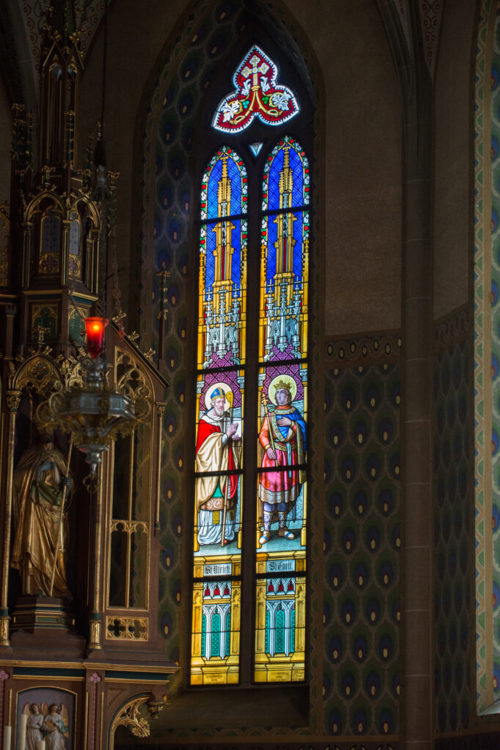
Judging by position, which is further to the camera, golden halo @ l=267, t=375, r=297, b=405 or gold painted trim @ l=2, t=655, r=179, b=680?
golden halo @ l=267, t=375, r=297, b=405

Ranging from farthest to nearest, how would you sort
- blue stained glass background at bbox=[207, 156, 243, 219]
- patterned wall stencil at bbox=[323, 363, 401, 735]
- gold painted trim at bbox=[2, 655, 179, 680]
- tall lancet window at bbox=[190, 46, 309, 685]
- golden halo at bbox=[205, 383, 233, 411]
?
blue stained glass background at bbox=[207, 156, 243, 219] → golden halo at bbox=[205, 383, 233, 411] → tall lancet window at bbox=[190, 46, 309, 685] → patterned wall stencil at bbox=[323, 363, 401, 735] → gold painted trim at bbox=[2, 655, 179, 680]

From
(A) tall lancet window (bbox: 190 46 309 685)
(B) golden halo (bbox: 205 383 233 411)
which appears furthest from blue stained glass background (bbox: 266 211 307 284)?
(B) golden halo (bbox: 205 383 233 411)

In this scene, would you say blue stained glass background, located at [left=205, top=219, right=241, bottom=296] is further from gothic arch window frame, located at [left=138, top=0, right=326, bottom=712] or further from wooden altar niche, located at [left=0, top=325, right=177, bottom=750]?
wooden altar niche, located at [left=0, top=325, right=177, bottom=750]

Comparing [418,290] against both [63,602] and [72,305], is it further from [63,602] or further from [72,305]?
[63,602]

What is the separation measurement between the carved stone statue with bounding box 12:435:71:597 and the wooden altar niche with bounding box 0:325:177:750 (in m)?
0.09

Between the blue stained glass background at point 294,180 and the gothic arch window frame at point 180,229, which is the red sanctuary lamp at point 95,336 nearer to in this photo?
the gothic arch window frame at point 180,229

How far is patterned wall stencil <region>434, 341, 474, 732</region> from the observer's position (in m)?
14.9

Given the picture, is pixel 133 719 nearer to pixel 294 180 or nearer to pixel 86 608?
pixel 86 608

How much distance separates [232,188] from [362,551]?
4.50m

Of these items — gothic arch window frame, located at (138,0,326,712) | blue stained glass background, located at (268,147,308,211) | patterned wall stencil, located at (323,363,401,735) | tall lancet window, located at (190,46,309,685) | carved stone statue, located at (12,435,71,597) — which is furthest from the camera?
blue stained glass background, located at (268,147,308,211)

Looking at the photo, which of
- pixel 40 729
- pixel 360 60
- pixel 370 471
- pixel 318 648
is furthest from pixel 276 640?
pixel 360 60

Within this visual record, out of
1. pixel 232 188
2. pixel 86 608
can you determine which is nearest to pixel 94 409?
pixel 86 608

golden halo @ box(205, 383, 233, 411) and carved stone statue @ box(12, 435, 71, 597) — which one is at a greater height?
golden halo @ box(205, 383, 233, 411)

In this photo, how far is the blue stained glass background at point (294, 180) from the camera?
17859 millimetres
